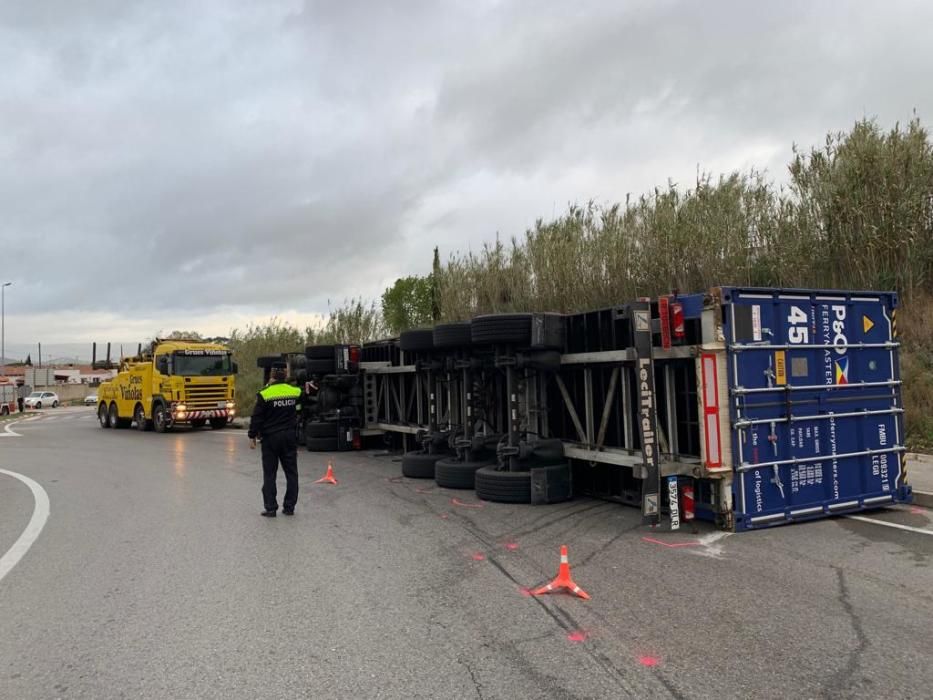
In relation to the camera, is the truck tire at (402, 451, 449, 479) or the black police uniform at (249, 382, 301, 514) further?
the truck tire at (402, 451, 449, 479)

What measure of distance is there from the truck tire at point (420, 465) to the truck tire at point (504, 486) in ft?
6.80

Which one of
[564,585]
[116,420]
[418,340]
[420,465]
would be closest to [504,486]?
[420,465]

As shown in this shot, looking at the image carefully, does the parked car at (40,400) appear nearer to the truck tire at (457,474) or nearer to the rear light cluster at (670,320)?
the truck tire at (457,474)

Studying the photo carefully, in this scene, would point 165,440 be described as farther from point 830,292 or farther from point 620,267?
point 830,292

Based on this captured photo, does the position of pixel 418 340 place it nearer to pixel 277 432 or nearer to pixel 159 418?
pixel 277 432

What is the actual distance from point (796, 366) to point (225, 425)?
67.1 feet

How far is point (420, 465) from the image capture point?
10.8 m

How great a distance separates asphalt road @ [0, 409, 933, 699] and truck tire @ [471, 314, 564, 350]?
203 centimetres

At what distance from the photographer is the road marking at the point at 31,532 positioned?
6199 mm

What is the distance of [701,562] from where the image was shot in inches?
225

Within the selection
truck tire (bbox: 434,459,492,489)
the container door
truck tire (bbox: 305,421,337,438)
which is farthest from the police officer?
truck tire (bbox: 305,421,337,438)

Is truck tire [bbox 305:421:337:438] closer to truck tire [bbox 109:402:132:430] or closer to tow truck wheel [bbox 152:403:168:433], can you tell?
tow truck wheel [bbox 152:403:168:433]

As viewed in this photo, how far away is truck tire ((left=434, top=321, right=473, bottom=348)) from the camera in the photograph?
9.49 meters

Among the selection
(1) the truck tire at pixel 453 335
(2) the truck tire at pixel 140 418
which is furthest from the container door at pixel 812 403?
(2) the truck tire at pixel 140 418
